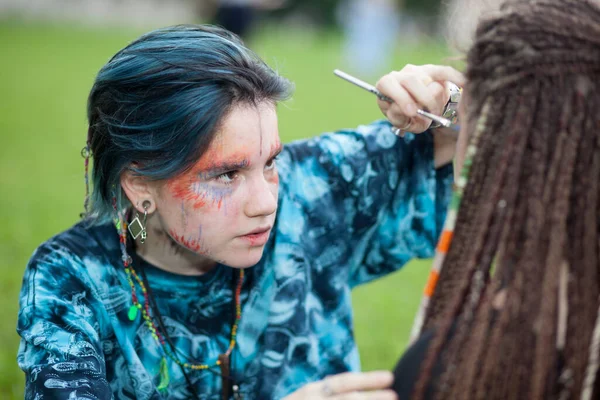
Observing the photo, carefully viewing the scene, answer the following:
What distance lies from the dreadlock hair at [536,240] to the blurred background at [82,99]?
0.90m

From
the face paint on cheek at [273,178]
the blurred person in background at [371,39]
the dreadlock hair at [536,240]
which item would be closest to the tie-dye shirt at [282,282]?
the face paint on cheek at [273,178]

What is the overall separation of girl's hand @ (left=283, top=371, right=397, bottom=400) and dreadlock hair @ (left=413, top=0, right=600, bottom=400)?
0.09m

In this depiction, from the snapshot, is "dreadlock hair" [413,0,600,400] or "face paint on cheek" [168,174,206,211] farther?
"face paint on cheek" [168,174,206,211]

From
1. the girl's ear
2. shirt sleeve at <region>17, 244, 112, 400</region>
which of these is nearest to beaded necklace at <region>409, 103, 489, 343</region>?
shirt sleeve at <region>17, 244, 112, 400</region>

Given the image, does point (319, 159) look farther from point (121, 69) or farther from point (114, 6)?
point (114, 6)

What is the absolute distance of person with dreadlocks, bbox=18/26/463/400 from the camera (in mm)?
2244

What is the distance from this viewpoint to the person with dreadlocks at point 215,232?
2.24 m

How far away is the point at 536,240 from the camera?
1452 millimetres

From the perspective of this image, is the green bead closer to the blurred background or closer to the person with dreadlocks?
the person with dreadlocks

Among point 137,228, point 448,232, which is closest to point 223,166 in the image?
point 137,228

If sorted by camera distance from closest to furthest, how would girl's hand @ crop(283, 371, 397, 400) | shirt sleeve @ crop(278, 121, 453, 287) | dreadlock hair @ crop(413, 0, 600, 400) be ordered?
1. dreadlock hair @ crop(413, 0, 600, 400)
2. girl's hand @ crop(283, 371, 397, 400)
3. shirt sleeve @ crop(278, 121, 453, 287)

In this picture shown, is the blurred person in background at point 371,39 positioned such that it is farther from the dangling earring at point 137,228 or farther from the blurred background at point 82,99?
the dangling earring at point 137,228

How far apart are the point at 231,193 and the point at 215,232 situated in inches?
5.5

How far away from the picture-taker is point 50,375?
2.08 metres
